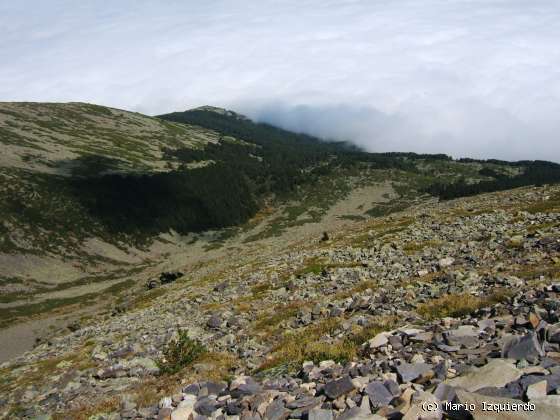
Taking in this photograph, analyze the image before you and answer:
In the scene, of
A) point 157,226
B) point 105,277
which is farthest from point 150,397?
point 157,226

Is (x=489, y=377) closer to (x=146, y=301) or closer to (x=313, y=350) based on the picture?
(x=313, y=350)

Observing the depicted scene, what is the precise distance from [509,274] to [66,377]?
2316 cm

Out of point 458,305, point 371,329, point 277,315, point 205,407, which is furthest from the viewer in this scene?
point 277,315

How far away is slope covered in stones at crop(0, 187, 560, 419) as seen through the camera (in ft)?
31.1

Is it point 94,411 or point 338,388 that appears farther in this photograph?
point 94,411

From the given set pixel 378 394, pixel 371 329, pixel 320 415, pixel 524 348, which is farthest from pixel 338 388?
pixel 371 329

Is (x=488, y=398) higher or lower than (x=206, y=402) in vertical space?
higher

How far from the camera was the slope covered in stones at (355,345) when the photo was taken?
9469 mm

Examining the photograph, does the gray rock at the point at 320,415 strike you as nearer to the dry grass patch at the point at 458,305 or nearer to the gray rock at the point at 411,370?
the gray rock at the point at 411,370

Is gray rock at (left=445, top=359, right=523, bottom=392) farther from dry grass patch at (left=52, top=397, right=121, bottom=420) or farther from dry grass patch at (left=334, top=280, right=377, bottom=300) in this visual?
dry grass patch at (left=334, top=280, right=377, bottom=300)

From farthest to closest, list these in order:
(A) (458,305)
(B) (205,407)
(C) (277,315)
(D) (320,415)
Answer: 1. (C) (277,315)
2. (A) (458,305)
3. (B) (205,407)
4. (D) (320,415)

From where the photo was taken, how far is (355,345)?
14.4 m

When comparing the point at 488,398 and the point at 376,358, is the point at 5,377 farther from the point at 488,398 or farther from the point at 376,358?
the point at 488,398

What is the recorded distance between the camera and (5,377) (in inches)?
1296
